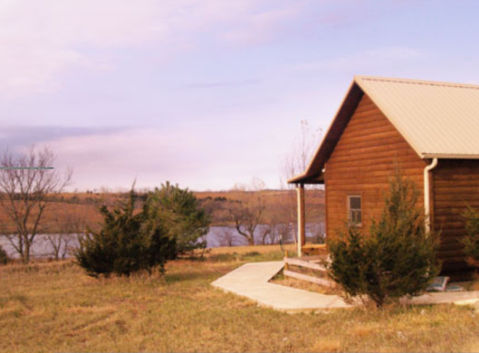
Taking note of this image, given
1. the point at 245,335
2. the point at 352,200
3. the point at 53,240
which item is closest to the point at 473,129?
the point at 352,200

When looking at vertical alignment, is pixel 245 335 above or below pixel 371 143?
below

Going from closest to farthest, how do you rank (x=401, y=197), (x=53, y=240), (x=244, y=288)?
1. (x=401, y=197)
2. (x=244, y=288)
3. (x=53, y=240)

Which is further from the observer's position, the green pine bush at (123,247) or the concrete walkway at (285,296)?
the green pine bush at (123,247)

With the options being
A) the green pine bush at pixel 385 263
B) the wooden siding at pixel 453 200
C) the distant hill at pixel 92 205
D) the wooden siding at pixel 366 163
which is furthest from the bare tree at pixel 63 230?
the green pine bush at pixel 385 263

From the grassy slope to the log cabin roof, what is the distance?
4327 mm

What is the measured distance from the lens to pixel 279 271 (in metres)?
15.8

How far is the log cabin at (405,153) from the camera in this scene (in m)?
12.2

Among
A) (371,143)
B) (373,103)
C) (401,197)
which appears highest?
(373,103)

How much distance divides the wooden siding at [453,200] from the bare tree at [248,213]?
3505cm

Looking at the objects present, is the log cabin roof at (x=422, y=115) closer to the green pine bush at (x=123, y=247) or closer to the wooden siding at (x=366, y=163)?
the wooden siding at (x=366, y=163)

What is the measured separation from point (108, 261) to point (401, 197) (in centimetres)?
897

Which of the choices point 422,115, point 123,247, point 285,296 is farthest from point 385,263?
point 123,247

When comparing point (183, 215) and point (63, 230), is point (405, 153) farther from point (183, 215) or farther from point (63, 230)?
point (63, 230)

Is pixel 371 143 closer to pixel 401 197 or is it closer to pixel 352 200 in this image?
pixel 352 200
